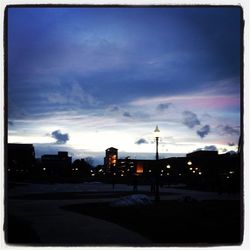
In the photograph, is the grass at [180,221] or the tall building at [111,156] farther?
the tall building at [111,156]

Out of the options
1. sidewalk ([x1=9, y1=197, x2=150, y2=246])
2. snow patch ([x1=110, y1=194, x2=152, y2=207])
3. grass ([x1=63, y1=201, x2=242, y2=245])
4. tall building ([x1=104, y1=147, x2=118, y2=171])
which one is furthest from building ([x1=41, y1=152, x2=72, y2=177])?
sidewalk ([x1=9, y1=197, x2=150, y2=246])

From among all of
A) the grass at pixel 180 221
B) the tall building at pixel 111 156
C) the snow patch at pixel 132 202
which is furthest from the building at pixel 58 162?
the grass at pixel 180 221

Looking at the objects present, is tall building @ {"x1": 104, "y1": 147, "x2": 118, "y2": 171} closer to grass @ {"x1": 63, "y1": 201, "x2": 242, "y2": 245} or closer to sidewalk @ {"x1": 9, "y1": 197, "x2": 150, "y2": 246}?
grass @ {"x1": 63, "y1": 201, "x2": 242, "y2": 245}

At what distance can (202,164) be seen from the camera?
63750 mm

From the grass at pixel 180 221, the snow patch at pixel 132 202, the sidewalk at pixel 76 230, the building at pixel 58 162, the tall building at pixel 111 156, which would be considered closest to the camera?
the sidewalk at pixel 76 230

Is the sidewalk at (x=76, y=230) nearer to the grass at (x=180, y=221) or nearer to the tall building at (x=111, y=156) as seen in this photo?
the grass at (x=180, y=221)

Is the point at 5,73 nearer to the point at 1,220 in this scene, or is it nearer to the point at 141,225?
the point at 1,220

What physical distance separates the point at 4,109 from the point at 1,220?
182cm

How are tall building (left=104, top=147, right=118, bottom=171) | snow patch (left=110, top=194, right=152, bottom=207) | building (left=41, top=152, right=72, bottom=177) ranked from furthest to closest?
tall building (left=104, top=147, right=118, bottom=171), building (left=41, top=152, right=72, bottom=177), snow patch (left=110, top=194, right=152, bottom=207)

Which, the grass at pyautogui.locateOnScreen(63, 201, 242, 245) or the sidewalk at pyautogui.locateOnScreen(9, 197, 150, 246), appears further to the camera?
the grass at pyautogui.locateOnScreen(63, 201, 242, 245)

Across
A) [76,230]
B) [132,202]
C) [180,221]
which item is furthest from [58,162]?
[76,230]

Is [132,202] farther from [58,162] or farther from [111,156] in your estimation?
[111,156]

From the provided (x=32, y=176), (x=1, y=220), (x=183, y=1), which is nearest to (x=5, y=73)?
(x=1, y=220)
